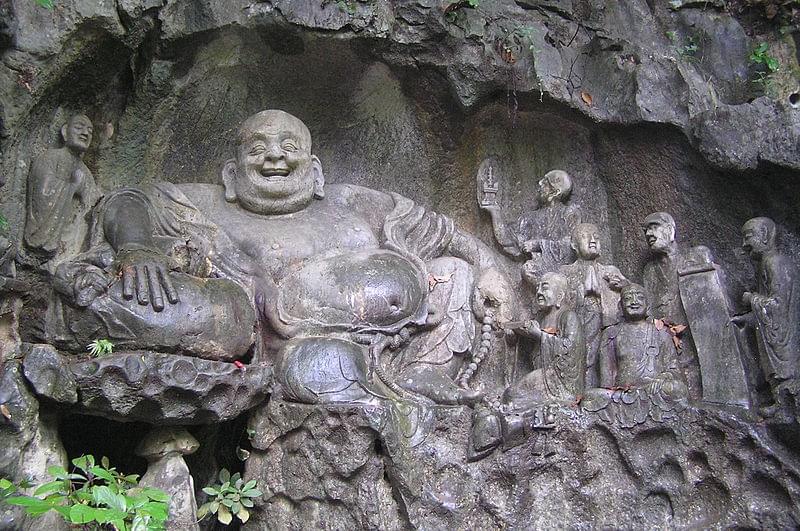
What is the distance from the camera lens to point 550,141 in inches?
249

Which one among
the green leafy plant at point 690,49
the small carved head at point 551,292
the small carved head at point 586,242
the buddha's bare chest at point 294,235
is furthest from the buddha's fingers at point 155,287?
the green leafy plant at point 690,49

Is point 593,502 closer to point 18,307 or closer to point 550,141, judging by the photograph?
point 550,141

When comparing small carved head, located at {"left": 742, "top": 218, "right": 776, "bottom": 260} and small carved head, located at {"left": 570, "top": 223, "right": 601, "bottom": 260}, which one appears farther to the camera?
small carved head, located at {"left": 570, "top": 223, "right": 601, "bottom": 260}

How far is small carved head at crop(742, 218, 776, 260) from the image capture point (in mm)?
5305

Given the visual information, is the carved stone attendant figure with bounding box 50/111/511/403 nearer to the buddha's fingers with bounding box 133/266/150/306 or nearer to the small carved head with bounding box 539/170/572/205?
the buddha's fingers with bounding box 133/266/150/306

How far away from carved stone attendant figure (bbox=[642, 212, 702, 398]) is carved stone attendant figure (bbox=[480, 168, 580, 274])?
55cm

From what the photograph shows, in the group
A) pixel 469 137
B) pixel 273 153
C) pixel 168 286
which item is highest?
pixel 469 137

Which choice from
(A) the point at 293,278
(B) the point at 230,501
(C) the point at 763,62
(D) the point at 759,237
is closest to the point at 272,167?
(A) the point at 293,278

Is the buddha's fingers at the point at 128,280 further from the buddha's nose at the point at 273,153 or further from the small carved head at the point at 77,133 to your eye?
the buddha's nose at the point at 273,153

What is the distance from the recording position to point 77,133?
5.32 m

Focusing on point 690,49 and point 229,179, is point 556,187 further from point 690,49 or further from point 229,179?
point 229,179

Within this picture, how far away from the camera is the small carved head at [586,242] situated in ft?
19.2

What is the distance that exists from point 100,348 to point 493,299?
2.62 m

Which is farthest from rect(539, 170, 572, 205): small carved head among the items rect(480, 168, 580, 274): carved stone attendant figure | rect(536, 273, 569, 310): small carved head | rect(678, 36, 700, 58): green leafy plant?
rect(678, 36, 700, 58): green leafy plant
